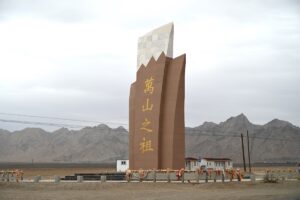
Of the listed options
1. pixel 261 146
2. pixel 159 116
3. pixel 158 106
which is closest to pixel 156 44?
pixel 158 106

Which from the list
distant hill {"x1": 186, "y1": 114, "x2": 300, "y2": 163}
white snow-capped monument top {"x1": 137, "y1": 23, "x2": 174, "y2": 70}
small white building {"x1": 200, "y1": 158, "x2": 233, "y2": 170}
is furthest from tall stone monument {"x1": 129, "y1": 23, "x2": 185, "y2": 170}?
distant hill {"x1": 186, "y1": 114, "x2": 300, "y2": 163}

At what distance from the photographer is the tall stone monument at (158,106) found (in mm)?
35656

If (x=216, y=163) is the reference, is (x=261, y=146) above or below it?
above

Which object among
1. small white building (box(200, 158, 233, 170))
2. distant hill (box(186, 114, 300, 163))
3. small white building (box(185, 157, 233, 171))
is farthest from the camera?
distant hill (box(186, 114, 300, 163))

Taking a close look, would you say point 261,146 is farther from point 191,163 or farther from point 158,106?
point 158,106

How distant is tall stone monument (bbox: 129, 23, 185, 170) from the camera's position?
35656mm

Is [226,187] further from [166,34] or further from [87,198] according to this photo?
[166,34]

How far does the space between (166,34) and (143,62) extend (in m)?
3.28

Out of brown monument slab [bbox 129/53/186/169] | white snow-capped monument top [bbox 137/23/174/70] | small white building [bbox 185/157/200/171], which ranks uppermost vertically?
white snow-capped monument top [bbox 137/23/174/70]

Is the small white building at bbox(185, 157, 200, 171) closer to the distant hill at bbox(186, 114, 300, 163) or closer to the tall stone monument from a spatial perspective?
the tall stone monument

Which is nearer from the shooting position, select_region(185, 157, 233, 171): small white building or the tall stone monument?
the tall stone monument

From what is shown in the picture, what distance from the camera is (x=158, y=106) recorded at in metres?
36.4

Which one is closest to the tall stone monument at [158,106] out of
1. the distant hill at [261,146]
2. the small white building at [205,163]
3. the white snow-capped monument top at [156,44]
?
the white snow-capped monument top at [156,44]

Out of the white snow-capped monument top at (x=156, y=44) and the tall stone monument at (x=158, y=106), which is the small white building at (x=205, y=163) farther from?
the white snow-capped monument top at (x=156, y=44)
